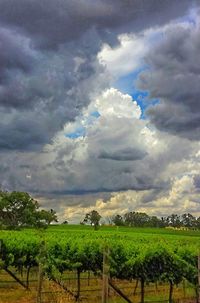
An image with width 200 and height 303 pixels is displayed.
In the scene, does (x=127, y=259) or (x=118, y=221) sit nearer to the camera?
(x=127, y=259)

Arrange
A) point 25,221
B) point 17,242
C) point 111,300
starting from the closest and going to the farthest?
1. point 111,300
2. point 17,242
3. point 25,221

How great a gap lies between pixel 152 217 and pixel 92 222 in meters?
42.9

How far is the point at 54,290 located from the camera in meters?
23.8

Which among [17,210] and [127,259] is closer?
[127,259]

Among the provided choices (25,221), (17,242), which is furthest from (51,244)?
(25,221)

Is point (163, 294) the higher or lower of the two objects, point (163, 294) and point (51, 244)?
the lower

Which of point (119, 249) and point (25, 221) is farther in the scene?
point (25, 221)

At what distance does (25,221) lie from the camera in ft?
266

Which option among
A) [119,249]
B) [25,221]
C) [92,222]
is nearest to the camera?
[119,249]

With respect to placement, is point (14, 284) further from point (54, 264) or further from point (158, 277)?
point (158, 277)

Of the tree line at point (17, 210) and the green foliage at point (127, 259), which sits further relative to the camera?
the tree line at point (17, 210)

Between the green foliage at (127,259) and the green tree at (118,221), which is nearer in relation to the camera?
the green foliage at (127,259)

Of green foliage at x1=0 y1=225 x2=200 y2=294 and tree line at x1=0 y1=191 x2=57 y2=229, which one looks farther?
tree line at x1=0 y1=191 x2=57 y2=229

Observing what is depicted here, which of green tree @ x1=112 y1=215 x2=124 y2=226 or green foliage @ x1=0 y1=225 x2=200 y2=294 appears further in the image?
green tree @ x1=112 y1=215 x2=124 y2=226
